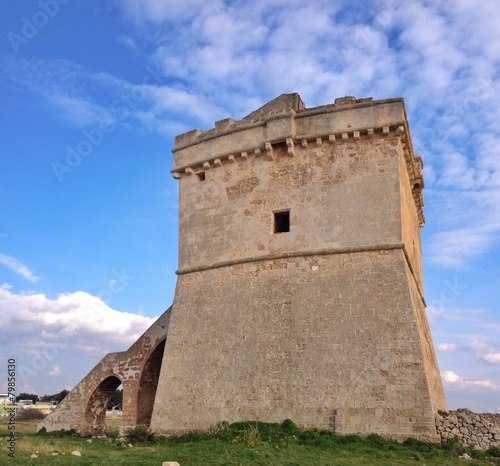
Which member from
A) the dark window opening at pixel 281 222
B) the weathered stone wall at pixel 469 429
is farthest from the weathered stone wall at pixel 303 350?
the dark window opening at pixel 281 222

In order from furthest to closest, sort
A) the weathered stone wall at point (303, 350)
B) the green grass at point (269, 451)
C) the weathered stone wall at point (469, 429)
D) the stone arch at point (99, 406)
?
the stone arch at point (99, 406)
the weathered stone wall at point (303, 350)
the weathered stone wall at point (469, 429)
the green grass at point (269, 451)

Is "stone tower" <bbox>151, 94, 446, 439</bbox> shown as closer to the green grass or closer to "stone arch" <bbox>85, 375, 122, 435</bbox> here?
the green grass

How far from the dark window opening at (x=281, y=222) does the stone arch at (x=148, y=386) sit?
5.35 metres

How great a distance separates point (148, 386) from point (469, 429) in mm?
9765

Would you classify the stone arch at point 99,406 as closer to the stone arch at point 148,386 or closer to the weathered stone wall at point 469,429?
the stone arch at point 148,386

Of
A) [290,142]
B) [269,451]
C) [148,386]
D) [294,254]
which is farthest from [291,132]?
[148,386]

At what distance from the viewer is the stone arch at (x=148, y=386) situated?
17888 millimetres

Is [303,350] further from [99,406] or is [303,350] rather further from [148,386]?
[99,406]

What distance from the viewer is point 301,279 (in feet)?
47.6

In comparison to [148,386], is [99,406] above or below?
below

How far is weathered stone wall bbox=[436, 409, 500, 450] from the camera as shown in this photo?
1196 centimetres

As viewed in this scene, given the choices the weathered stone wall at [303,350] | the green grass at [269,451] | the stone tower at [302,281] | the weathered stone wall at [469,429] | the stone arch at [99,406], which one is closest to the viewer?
the green grass at [269,451]

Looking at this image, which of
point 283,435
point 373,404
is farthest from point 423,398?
point 283,435

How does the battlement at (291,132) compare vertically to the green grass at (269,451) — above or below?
above
